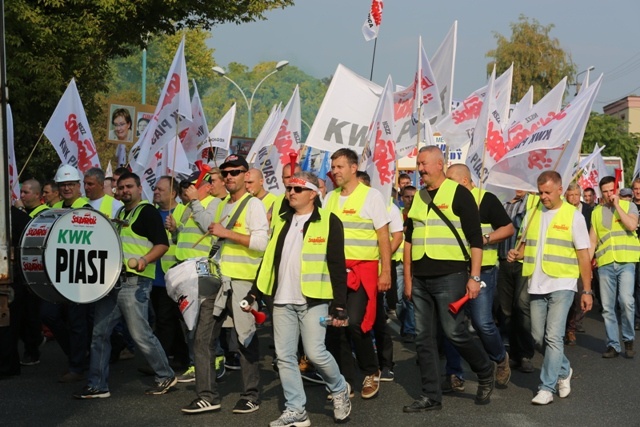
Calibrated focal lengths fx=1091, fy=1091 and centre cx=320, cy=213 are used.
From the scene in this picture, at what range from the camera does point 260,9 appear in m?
21.8

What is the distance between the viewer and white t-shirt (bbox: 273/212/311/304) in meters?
7.81

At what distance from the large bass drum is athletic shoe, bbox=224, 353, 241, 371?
2.29 m

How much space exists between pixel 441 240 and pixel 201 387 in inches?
84.6

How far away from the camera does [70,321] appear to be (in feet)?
32.3

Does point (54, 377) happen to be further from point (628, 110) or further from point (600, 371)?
point (628, 110)

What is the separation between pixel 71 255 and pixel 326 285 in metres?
2.00

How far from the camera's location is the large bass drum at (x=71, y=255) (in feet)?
26.5

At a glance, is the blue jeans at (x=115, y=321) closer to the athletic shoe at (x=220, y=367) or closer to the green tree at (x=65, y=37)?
the athletic shoe at (x=220, y=367)

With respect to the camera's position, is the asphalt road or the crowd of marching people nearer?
the crowd of marching people

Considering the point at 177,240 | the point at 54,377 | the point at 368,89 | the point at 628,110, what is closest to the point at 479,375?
the point at 177,240

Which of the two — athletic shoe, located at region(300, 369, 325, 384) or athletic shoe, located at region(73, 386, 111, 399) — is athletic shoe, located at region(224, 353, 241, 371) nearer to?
athletic shoe, located at region(300, 369, 325, 384)

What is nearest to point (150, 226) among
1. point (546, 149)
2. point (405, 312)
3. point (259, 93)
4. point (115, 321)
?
point (115, 321)

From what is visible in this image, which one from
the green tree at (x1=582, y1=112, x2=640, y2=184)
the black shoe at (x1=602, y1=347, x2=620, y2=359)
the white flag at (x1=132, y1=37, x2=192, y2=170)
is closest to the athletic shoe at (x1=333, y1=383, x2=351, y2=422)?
the black shoe at (x1=602, y1=347, x2=620, y2=359)

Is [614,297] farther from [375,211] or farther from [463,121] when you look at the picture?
[463,121]
